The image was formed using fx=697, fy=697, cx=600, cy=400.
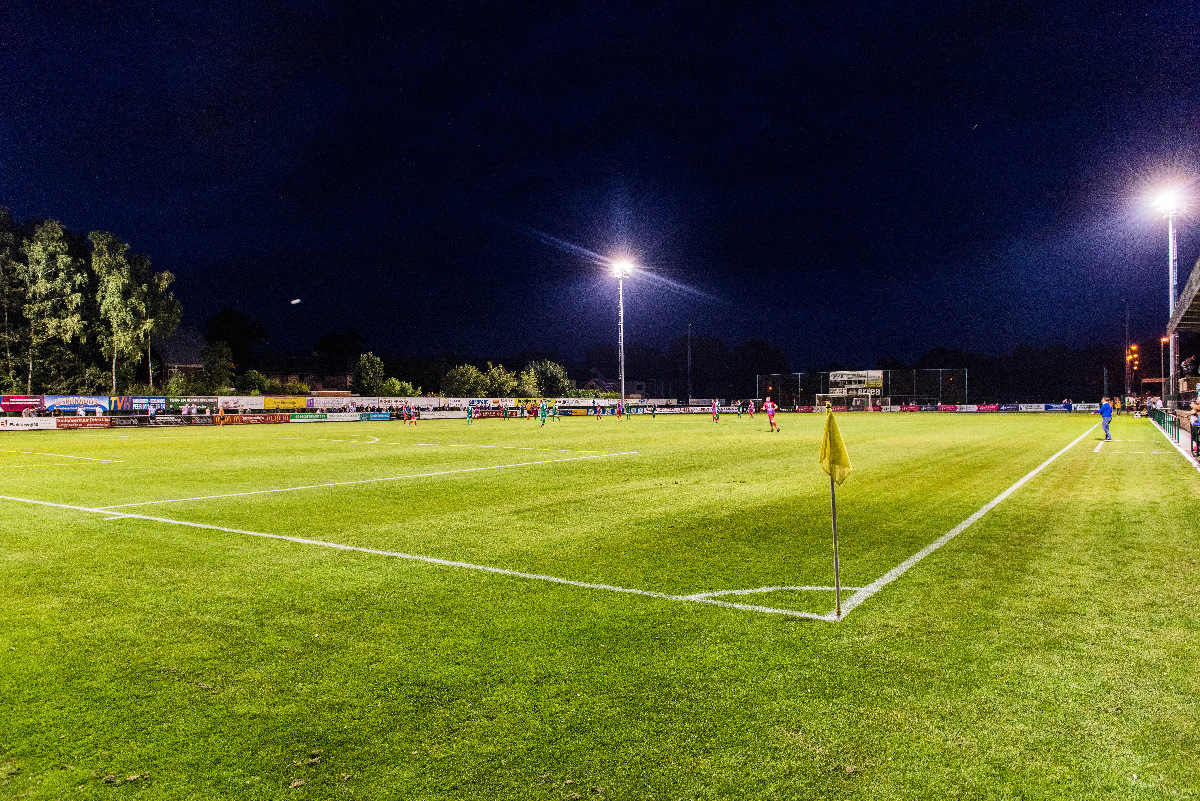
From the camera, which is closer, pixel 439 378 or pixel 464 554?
pixel 464 554

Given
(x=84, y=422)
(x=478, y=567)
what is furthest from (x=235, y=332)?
(x=478, y=567)

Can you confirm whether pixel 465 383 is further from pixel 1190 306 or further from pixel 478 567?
pixel 478 567

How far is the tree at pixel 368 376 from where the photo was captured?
67.8 m

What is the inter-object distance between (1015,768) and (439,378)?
8842 centimetres

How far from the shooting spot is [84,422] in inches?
1745

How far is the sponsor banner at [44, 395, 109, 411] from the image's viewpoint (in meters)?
44.8

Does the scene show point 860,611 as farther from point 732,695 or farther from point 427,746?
point 427,746

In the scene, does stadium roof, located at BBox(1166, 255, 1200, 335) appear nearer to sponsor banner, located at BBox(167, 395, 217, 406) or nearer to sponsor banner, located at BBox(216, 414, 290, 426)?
sponsor banner, located at BBox(216, 414, 290, 426)

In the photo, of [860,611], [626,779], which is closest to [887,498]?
[860,611]

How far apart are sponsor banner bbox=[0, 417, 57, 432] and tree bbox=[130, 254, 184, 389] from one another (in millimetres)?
17761

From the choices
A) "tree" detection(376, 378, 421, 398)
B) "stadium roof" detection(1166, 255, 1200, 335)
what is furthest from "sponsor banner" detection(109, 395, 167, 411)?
"stadium roof" detection(1166, 255, 1200, 335)

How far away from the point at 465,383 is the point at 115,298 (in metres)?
31.7

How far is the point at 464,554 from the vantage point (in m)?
7.86

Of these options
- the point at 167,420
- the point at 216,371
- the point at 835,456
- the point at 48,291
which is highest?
the point at 48,291
